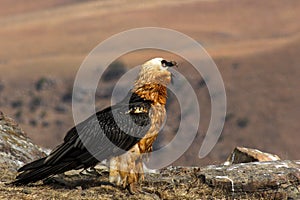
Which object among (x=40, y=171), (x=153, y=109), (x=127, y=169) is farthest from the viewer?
(x=153, y=109)

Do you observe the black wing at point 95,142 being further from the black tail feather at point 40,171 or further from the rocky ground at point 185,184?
the rocky ground at point 185,184

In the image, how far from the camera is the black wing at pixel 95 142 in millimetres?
9844

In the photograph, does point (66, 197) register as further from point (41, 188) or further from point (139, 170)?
point (139, 170)

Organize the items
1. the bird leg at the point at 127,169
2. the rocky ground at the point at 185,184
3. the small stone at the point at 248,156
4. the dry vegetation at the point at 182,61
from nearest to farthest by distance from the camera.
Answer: the rocky ground at the point at 185,184 < the bird leg at the point at 127,169 < the small stone at the point at 248,156 < the dry vegetation at the point at 182,61

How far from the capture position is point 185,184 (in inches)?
424

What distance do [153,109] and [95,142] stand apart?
114 centimetres

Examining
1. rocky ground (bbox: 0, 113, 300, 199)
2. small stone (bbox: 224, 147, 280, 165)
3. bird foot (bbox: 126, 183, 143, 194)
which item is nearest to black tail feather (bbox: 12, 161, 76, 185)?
rocky ground (bbox: 0, 113, 300, 199)

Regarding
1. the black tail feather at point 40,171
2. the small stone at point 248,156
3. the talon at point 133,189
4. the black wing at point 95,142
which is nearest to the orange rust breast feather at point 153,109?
the black wing at point 95,142

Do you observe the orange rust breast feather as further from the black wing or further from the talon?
the talon

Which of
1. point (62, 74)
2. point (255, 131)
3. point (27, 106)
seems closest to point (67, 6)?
point (62, 74)

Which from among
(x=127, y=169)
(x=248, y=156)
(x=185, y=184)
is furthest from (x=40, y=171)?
(x=248, y=156)

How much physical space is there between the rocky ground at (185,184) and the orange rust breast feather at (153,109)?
84 centimetres

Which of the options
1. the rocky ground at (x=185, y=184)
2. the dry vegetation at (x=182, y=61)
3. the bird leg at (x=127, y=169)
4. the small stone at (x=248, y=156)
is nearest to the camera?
the rocky ground at (x=185, y=184)

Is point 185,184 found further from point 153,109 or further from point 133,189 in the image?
point 153,109
